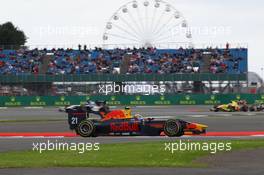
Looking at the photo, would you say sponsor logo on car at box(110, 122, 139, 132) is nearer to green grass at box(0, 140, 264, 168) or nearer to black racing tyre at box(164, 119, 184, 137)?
black racing tyre at box(164, 119, 184, 137)

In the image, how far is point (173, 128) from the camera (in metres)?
20.2

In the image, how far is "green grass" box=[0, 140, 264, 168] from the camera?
42.4 ft

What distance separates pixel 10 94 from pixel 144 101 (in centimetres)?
1317

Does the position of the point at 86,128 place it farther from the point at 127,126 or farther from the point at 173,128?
the point at 173,128

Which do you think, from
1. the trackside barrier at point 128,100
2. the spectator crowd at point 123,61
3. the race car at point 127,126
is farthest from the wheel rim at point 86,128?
the spectator crowd at point 123,61

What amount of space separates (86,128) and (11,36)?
86294 mm

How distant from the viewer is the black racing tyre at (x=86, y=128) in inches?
822

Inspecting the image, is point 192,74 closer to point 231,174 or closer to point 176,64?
point 176,64

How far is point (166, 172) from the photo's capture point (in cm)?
1165

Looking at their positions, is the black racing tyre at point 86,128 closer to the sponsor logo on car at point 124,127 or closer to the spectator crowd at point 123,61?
the sponsor logo on car at point 124,127

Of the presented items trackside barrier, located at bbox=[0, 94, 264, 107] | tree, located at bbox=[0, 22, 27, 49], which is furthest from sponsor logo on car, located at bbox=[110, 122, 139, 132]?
tree, located at bbox=[0, 22, 27, 49]

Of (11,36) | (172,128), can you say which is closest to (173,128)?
(172,128)

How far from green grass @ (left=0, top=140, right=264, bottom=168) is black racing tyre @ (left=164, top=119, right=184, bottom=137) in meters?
3.23

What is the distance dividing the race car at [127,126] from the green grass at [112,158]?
10.9 ft
